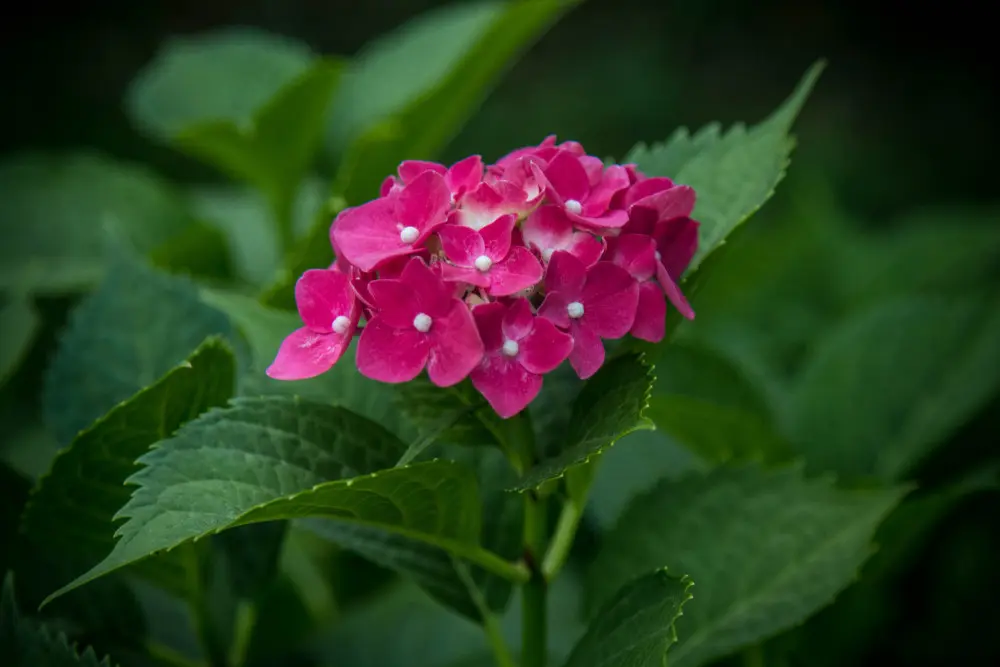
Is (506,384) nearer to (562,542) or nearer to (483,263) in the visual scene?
(483,263)

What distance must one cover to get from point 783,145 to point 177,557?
63 cm

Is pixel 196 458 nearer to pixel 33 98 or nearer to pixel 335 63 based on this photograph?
pixel 335 63

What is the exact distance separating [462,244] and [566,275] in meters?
0.07

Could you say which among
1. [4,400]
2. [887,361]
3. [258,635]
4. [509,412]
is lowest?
[258,635]

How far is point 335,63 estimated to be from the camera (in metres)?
1.18

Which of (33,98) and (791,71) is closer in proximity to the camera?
(33,98)

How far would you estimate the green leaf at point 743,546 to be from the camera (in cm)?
81

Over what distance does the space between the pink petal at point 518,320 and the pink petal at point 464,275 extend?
25 mm

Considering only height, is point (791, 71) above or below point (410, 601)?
above

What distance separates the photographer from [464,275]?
2.01ft

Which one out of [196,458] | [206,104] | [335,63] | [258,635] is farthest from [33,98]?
[196,458]

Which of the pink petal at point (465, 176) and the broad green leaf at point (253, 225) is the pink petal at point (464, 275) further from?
the broad green leaf at point (253, 225)

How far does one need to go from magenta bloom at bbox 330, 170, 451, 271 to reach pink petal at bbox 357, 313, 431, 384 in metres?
0.05

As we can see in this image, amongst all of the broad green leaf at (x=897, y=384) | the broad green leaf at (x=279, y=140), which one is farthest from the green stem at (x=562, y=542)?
the broad green leaf at (x=279, y=140)
